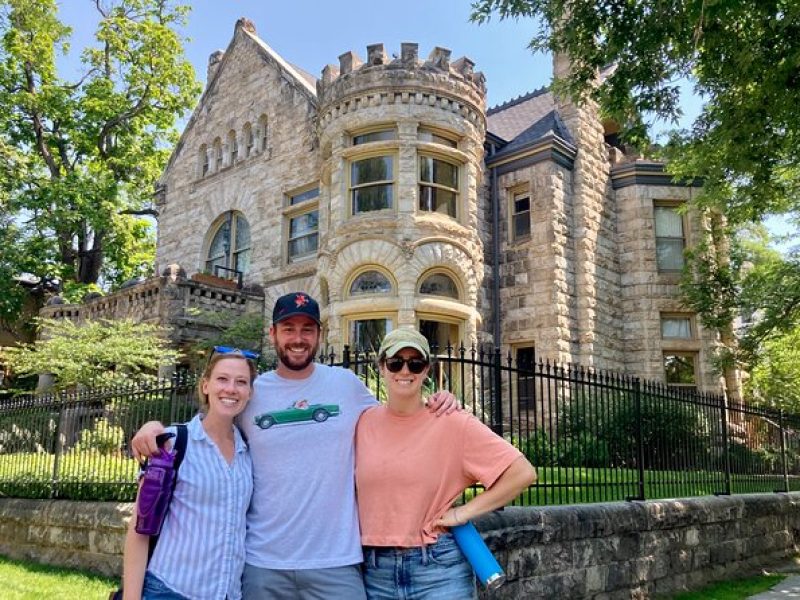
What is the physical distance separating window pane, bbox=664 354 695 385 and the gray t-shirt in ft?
53.1

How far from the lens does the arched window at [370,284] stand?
1485 cm

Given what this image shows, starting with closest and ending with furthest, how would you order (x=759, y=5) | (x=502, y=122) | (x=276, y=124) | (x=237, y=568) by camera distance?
(x=237, y=568) → (x=759, y=5) → (x=276, y=124) → (x=502, y=122)

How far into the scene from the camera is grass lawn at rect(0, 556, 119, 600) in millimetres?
6172

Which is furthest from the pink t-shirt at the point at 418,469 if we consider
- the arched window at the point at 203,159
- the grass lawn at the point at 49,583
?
the arched window at the point at 203,159

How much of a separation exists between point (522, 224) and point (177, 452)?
1545 centimetres

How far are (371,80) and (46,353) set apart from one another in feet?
30.9

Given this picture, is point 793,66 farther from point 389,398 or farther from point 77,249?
point 77,249

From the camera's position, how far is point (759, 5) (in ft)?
25.1

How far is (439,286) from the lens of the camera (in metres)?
15.1

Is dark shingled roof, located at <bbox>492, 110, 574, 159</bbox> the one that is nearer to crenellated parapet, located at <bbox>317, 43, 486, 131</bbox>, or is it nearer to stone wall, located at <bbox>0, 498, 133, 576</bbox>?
crenellated parapet, located at <bbox>317, 43, 486, 131</bbox>

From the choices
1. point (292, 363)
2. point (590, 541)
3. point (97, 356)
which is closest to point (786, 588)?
point (590, 541)

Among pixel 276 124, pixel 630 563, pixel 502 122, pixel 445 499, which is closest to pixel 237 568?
pixel 445 499

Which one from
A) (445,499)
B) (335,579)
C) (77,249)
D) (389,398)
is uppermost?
(77,249)

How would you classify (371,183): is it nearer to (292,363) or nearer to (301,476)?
(292,363)
